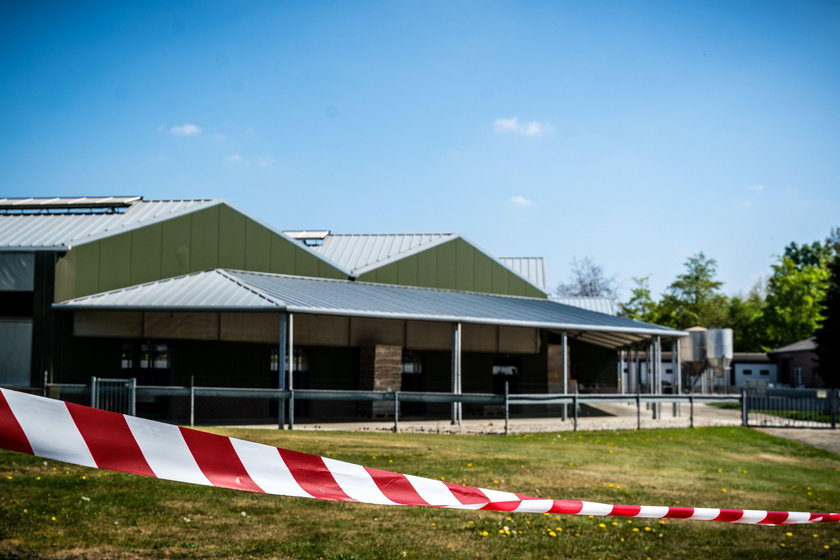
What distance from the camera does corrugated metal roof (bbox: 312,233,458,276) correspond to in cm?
3281

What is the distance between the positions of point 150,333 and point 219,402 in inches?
112

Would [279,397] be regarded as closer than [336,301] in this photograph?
Yes

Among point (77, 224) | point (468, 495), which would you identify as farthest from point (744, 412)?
point (468, 495)

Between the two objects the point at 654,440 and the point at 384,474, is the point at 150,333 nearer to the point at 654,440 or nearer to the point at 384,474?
the point at 654,440

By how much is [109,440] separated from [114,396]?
17865mm

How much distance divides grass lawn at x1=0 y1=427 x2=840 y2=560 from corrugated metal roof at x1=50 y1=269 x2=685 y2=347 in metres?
8.62

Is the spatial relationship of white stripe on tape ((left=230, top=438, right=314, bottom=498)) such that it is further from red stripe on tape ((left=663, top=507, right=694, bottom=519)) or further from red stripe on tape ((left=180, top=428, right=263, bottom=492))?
red stripe on tape ((left=663, top=507, right=694, bottom=519))

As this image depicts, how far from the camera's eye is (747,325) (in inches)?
3600

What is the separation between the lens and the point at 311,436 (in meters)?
18.5

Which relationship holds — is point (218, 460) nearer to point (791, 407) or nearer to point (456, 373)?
point (456, 373)

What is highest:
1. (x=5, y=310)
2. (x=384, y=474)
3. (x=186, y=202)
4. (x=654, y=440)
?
(x=186, y=202)

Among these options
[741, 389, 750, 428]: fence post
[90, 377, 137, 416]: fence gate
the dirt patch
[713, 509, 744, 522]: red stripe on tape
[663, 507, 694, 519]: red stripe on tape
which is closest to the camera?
[663, 507, 694, 519]: red stripe on tape

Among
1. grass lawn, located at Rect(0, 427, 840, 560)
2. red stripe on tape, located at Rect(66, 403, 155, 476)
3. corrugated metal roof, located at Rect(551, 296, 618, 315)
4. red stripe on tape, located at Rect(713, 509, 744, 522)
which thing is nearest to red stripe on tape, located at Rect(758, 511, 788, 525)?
red stripe on tape, located at Rect(713, 509, 744, 522)

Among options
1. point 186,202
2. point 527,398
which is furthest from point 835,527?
point 186,202
